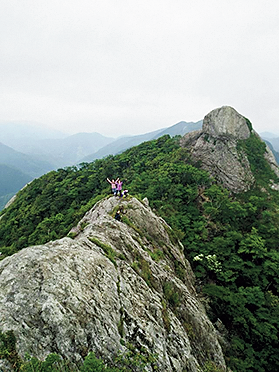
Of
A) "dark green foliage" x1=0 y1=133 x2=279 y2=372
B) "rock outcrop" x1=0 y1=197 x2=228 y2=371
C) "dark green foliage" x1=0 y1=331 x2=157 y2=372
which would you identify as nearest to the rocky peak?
"dark green foliage" x1=0 y1=133 x2=279 y2=372

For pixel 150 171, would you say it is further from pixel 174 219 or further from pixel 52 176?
pixel 52 176

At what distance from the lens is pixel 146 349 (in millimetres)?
7023

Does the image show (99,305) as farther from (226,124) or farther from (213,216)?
(226,124)

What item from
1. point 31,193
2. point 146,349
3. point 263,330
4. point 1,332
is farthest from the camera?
point 31,193

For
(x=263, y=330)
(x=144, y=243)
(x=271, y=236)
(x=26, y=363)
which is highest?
(x=26, y=363)

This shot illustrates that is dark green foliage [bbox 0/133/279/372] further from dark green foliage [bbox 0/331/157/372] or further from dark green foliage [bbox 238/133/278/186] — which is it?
dark green foliage [bbox 0/331/157/372]

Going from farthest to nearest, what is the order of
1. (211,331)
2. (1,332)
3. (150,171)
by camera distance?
(150,171) → (211,331) → (1,332)

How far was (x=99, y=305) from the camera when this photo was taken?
6938mm

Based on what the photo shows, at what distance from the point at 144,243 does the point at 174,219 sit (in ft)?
39.3

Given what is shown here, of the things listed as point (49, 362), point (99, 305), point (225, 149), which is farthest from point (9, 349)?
point (225, 149)

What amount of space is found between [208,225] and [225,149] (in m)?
19.3

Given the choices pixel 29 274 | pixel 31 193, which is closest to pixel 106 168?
pixel 31 193

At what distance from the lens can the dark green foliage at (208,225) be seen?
16.7 metres

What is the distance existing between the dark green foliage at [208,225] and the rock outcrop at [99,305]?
761 millimetres
